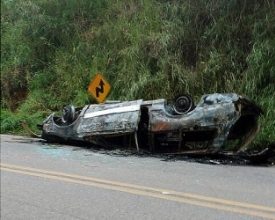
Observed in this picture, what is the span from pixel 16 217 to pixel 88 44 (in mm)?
12682

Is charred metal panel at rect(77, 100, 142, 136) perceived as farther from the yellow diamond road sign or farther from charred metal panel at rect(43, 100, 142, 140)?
the yellow diamond road sign

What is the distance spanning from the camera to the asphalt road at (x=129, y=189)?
467 centimetres

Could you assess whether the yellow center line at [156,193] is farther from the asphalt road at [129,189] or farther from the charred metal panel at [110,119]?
the charred metal panel at [110,119]

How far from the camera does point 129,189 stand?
570cm

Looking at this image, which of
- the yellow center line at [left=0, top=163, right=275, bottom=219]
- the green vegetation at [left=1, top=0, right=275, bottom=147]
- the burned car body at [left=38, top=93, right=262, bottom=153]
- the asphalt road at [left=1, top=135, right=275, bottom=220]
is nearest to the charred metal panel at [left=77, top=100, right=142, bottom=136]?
the burned car body at [left=38, top=93, right=262, bottom=153]

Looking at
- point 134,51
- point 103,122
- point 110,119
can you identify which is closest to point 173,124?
point 110,119

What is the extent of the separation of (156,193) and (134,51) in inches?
362

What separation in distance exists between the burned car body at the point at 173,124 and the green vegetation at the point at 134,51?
1.74 m

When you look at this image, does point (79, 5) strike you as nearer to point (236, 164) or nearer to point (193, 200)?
point (236, 164)

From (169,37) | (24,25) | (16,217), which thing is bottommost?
(16,217)

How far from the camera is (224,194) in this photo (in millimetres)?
5383

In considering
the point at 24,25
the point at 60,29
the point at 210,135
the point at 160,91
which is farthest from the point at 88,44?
the point at 210,135

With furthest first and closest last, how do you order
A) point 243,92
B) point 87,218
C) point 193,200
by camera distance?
1. point 243,92
2. point 193,200
3. point 87,218

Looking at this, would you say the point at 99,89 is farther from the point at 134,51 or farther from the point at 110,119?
the point at 110,119
